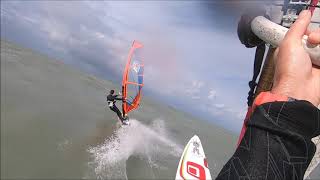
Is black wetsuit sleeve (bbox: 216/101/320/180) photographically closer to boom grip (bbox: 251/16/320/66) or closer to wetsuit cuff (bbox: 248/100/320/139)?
wetsuit cuff (bbox: 248/100/320/139)

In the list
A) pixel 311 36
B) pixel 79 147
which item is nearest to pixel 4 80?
pixel 79 147

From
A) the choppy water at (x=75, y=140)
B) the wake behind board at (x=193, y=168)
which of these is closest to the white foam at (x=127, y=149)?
the choppy water at (x=75, y=140)

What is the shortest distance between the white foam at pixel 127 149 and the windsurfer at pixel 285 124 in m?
19.6

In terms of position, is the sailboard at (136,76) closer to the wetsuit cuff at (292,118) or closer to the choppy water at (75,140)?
the choppy water at (75,140)

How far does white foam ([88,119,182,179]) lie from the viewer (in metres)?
20.8

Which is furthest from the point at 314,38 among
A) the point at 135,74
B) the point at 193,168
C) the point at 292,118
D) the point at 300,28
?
the point at 135,74

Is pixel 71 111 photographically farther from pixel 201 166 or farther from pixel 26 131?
pixel 201 166

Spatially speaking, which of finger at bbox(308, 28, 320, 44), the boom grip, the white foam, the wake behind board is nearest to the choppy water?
the white foam

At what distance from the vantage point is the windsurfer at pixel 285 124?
0.99m

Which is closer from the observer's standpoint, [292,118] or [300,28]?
[292,118]

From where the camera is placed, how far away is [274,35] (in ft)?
5.66

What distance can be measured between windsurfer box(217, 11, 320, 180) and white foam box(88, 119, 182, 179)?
19.6 m

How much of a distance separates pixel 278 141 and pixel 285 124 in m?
0.05

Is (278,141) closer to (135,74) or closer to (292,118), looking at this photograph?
(292,118)
